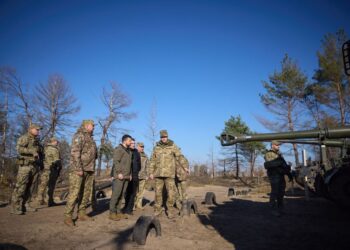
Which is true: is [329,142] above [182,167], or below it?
above

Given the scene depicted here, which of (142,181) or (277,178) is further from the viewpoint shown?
(142,181)

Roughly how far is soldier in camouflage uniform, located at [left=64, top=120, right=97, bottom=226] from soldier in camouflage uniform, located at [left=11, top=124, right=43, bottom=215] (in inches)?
66.2

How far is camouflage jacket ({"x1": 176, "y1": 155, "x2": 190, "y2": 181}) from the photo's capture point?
7.89m

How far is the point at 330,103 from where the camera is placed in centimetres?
2312

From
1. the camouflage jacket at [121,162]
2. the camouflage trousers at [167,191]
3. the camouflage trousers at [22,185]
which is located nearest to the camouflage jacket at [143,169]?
the camouflage trousers at [167,191]

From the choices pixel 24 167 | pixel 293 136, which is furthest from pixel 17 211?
pixel 293 136

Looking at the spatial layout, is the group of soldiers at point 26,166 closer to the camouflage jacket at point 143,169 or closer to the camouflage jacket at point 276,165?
the camouflage jacket at point 143,169

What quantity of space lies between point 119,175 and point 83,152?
1001 millimetres

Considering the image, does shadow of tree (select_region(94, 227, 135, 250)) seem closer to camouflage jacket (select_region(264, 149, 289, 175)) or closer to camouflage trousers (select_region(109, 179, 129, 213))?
camouflage trousers (select_region(109, 179, 129, 213))

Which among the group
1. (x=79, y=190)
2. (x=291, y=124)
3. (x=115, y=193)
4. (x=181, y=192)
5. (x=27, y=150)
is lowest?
(x=181, y=192)

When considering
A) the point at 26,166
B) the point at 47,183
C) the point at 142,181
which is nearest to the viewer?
the point at 26,166

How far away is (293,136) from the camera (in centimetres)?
495

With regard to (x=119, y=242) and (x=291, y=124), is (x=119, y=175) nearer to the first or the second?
(x=119, y=242)

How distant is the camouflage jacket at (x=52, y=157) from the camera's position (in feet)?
28.2
